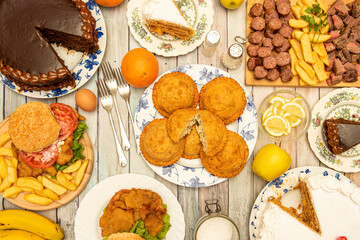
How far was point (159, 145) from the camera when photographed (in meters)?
2.13

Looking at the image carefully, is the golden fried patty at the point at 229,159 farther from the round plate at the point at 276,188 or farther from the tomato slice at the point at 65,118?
the tomato slice at the point at 65,118

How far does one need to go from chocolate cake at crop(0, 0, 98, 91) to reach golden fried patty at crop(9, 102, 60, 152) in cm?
22

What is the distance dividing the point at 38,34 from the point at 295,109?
2.12m

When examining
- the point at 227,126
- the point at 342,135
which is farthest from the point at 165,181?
the point at 342,135

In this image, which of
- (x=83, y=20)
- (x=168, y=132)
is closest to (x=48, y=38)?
(x=83, y=20)

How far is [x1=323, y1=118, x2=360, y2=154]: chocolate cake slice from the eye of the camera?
7.38ft

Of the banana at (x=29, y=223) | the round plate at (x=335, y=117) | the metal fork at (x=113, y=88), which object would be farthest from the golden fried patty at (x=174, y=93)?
the banana at (x=29, y=223)

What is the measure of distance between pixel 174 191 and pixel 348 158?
152 cm

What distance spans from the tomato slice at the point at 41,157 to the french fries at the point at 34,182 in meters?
0.11

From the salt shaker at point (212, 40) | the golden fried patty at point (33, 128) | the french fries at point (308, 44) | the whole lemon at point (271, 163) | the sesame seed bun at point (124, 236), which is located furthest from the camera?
the french fries at point (308, 44)

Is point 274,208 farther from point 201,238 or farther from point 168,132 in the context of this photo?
point 168,132

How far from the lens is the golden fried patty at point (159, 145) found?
6.98 feet

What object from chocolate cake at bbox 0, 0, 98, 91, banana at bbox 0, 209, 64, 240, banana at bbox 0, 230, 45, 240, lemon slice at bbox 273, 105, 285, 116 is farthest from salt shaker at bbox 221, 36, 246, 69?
banana at bbox 0, 230, 45, 240

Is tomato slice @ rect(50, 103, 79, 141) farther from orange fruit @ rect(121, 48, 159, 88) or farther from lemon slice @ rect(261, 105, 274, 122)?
lemon slice @ rect(261, 105, 274, 122)
